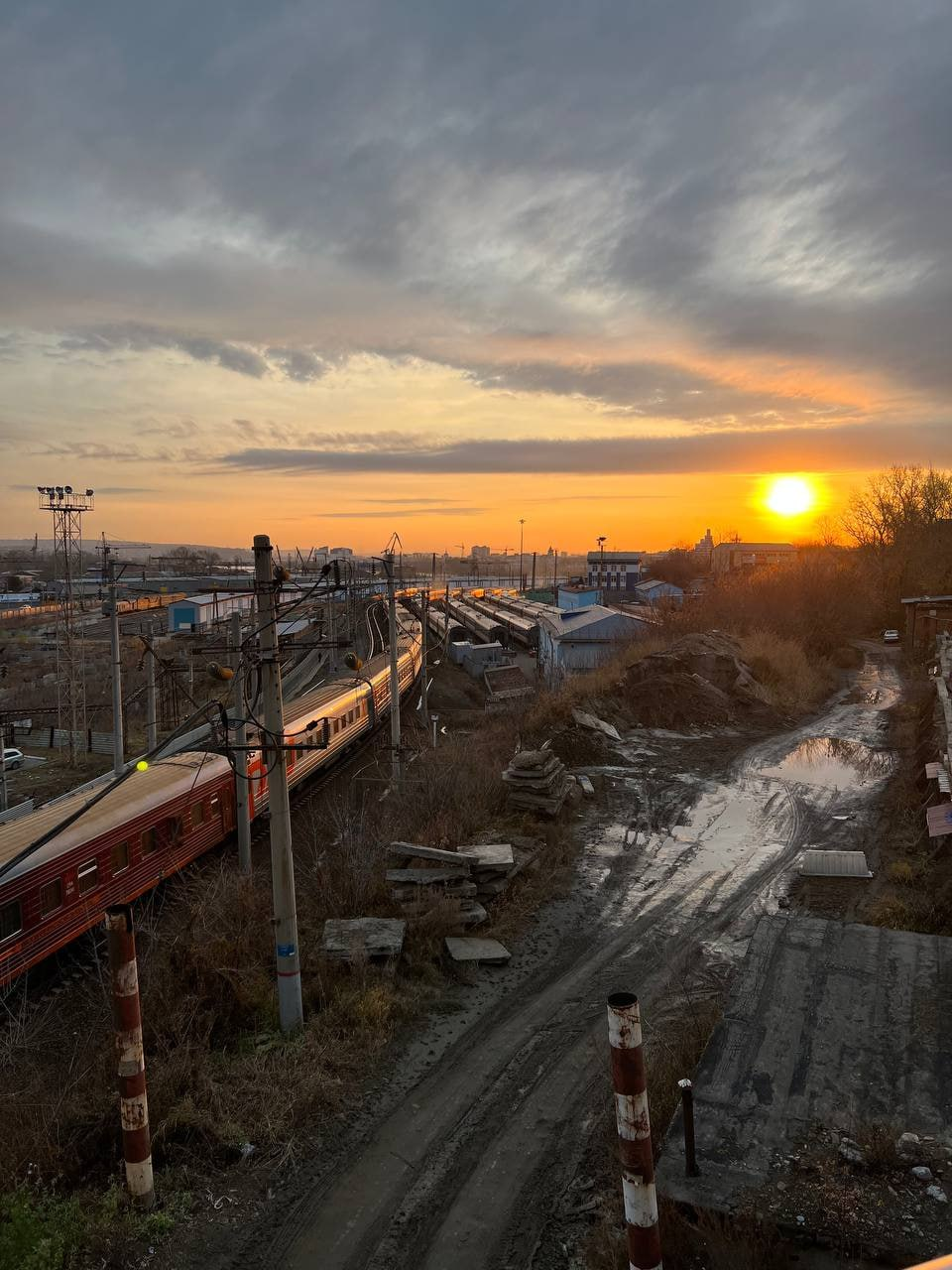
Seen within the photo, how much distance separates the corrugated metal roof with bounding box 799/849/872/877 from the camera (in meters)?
13.5

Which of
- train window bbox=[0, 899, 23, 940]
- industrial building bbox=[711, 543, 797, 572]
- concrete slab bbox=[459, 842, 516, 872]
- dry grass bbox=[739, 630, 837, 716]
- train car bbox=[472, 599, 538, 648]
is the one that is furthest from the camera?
industrial building bbox=[711, 543, 797, 572]

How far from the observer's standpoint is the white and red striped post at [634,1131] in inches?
167

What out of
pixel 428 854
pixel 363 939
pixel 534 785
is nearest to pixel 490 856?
pixel 428 854

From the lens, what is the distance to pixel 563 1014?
935cm

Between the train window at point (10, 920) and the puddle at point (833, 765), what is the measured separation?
17.0 meters

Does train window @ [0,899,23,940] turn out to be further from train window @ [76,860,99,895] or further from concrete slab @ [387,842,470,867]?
concrete slab @ [387,842,470,867]

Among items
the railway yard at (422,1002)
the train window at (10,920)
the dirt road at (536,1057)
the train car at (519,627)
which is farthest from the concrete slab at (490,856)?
the train car at (519,627)

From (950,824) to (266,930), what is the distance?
34.6ft

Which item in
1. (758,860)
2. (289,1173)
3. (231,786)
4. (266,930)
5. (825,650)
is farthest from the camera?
(825,650)

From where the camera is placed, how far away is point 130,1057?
20.2ft

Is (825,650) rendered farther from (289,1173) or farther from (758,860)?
(289,1173)

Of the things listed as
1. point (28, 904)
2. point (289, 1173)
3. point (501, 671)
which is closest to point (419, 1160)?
point (289, 1173)

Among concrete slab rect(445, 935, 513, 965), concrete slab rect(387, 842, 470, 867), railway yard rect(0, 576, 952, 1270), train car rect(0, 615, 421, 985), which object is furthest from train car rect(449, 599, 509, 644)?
concrete slab rect(445, 935, 513, 965)

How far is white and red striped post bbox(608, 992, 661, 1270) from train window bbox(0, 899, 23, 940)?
31.8 ft
